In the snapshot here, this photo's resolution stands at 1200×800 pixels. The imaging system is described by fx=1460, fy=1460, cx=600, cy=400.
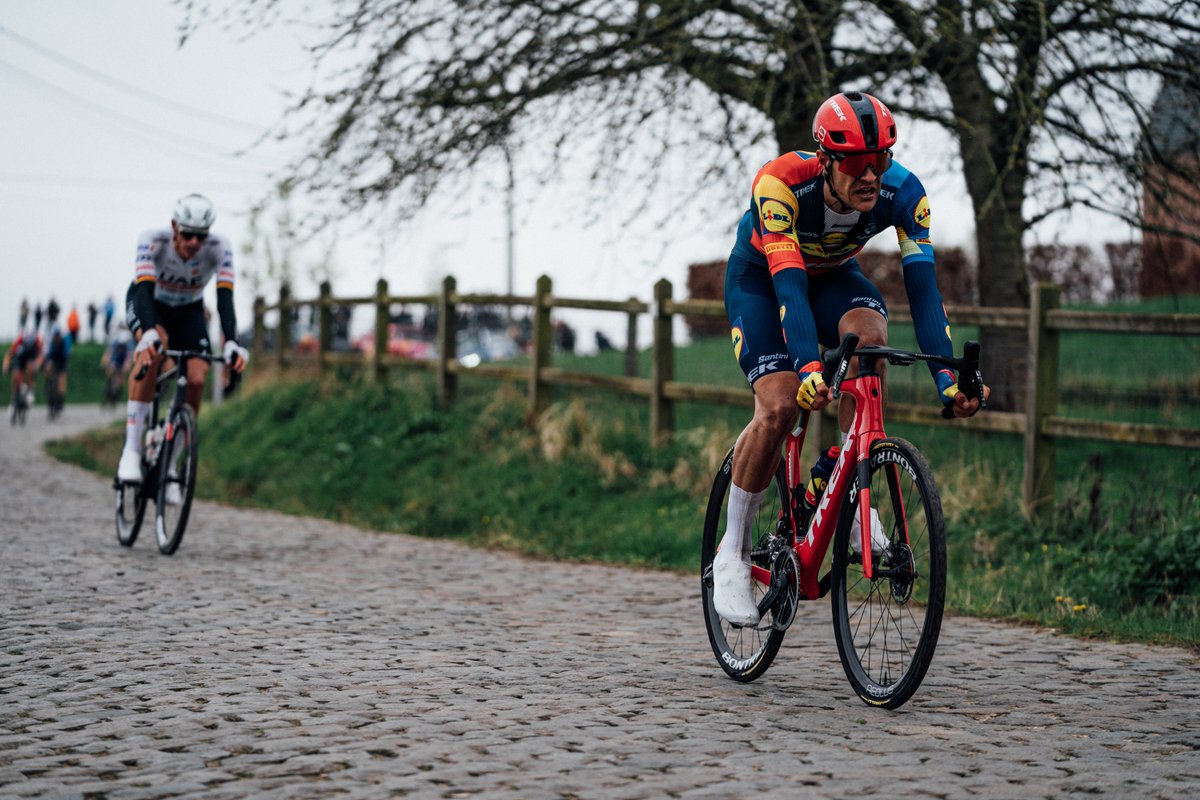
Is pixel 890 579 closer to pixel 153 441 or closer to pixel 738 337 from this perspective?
pixel 738 337

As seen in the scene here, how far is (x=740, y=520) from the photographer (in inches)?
226

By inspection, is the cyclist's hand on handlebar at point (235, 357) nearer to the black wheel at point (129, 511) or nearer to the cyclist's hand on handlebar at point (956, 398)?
the black wheel at point (129, 511)

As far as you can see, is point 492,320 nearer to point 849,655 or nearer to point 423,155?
point 423,155

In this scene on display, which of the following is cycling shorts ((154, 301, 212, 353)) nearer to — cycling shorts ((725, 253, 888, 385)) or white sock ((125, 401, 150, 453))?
white sock ((125, 401, 150, 453))

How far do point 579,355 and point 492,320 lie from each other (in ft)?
22.9

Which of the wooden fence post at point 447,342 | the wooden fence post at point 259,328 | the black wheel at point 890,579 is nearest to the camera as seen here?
the black wheel at point 890,579

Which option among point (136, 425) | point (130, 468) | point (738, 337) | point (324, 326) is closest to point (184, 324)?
point (136, 425)

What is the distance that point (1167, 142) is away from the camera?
12695 millimetres

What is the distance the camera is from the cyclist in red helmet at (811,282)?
509 cm

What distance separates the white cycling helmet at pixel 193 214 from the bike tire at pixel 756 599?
4796 millimetres

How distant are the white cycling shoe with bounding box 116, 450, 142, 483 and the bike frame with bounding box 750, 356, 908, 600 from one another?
5.68 m

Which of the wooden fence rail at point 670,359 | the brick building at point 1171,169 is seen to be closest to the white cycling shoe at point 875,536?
the wooden fence rail at point 670,359

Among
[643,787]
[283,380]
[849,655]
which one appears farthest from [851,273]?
[283,380]

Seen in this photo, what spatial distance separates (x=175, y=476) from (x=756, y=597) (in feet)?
17.0
